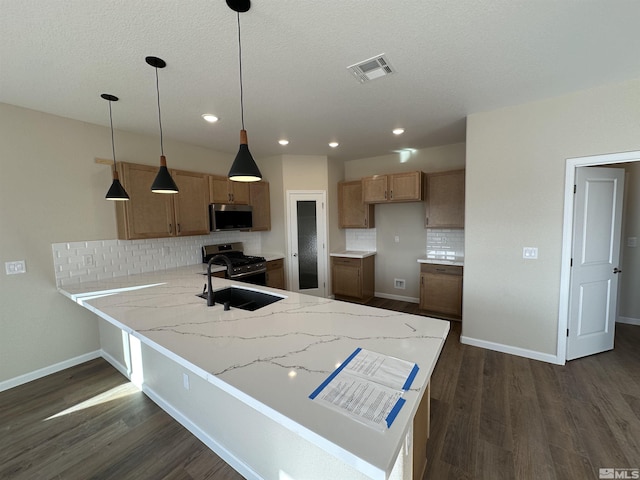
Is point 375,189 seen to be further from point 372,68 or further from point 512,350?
point 512,350

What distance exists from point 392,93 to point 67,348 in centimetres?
421

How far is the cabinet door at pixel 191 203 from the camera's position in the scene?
3.41 metres

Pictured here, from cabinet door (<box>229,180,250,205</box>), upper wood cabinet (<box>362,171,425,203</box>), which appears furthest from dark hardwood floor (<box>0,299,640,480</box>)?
cabinet door (<box>229,180,250,205</box>)

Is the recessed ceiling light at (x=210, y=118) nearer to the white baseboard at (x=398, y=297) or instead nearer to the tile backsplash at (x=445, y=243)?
the tile backsplash at (x=445, y=243)

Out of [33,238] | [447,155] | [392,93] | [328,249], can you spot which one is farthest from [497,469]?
[33,238]

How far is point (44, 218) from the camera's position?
8.65ft

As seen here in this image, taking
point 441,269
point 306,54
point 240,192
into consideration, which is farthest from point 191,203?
point 441,269

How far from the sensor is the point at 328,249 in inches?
186

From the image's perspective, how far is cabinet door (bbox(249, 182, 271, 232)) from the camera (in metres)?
4.42

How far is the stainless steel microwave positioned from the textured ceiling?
125cm

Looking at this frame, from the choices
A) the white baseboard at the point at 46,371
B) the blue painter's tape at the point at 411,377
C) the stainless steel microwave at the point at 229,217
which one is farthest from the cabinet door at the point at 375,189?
the white baseboard at the point at 46,371

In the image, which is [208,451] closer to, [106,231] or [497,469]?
[497,469]

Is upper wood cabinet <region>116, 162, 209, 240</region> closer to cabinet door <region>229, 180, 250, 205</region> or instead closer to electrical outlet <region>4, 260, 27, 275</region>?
cabinet door <region>229, 180, 250, 205</region>

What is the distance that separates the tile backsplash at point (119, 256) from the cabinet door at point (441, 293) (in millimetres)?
3337
